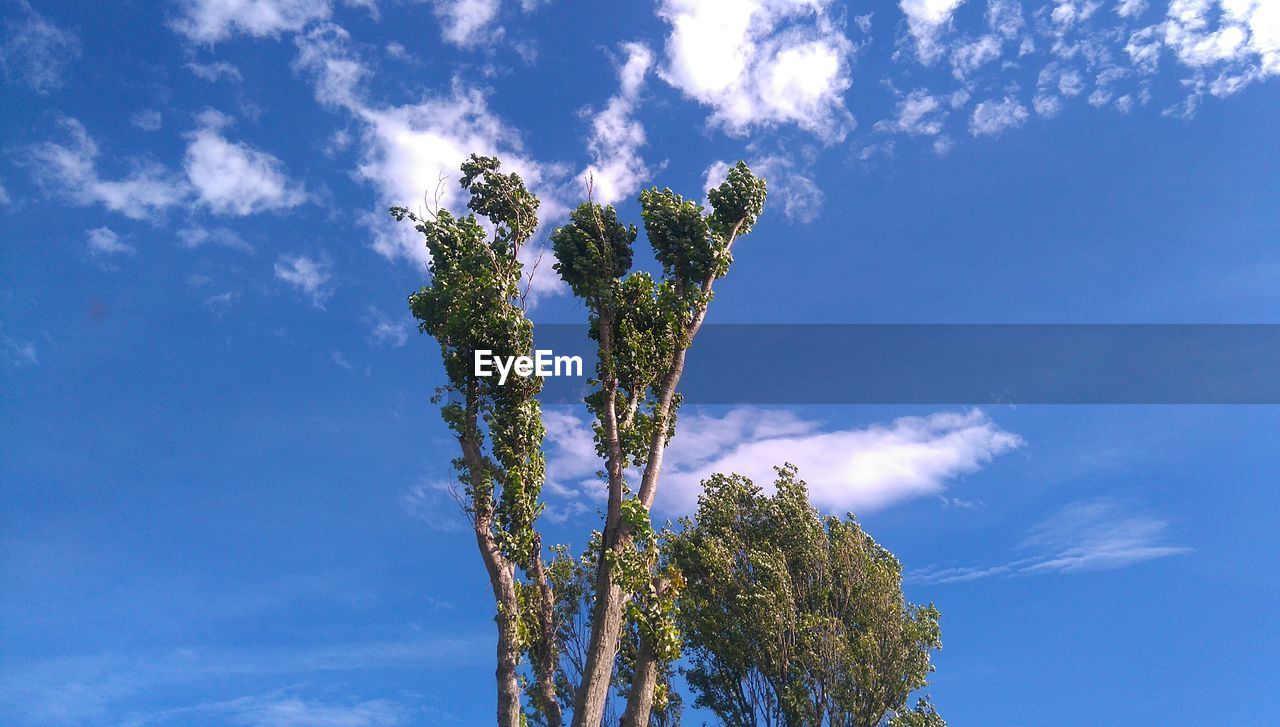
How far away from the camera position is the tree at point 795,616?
2222 cm

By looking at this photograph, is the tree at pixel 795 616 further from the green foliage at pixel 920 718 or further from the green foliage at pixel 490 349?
the green foliage at pixel 490 349

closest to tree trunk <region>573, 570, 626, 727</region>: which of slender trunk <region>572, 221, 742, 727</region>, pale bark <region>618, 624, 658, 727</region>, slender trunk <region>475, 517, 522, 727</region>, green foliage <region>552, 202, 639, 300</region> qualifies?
slender trunk <region>572, 221, 742, 727</region>

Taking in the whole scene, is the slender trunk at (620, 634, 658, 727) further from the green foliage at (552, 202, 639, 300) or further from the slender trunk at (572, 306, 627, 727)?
the green foliage at (552, 202, 639, 300)

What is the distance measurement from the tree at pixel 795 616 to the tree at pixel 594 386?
A: 5647 millimetres

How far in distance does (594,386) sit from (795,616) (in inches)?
417

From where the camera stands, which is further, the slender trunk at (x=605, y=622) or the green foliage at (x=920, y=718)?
the green foliage at (x=920, y=718)

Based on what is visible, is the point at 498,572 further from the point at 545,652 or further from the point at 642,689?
the point at 642,689

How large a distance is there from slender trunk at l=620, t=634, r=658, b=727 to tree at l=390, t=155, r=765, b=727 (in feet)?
0.09

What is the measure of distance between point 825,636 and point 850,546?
3.17 metres

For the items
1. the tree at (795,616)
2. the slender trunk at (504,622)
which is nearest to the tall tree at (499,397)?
the slender trunk at (504,622)

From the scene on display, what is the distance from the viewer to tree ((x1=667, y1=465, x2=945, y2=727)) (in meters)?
22.2

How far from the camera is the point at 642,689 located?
15.0 metres

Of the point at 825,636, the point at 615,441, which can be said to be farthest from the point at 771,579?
the point at 615,441

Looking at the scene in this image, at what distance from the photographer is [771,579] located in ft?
75.5
